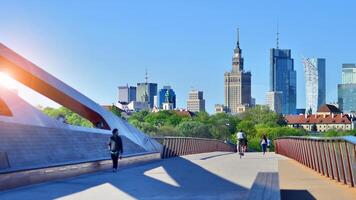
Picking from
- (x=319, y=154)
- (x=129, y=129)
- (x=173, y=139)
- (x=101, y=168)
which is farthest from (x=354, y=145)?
(x=173, y=139)

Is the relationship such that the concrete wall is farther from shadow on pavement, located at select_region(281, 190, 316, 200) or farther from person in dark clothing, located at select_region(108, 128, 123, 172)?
shadow on pavement, located at select_region(281, 190, 316, 200)

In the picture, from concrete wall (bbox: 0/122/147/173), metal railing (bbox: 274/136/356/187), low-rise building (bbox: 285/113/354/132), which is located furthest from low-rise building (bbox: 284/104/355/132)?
concrete wall (bbox: 0/122/147/173)

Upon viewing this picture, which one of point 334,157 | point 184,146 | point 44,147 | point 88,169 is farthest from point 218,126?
point 334,157

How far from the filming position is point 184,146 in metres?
36.4

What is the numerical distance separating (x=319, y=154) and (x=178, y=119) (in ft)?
415

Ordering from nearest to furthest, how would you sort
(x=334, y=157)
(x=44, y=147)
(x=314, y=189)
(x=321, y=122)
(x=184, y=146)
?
(x=314, y=189) → (x=334, y=157) → (x=44, y=147) → (x=184, y=146) → (x=321, y=122)

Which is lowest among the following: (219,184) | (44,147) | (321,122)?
(219,184)

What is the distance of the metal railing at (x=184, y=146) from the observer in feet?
103

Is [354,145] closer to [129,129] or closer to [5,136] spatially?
[5,136]

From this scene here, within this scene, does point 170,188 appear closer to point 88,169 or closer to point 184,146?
point 88,169

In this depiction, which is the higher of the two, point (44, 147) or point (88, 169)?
point (44, 147)

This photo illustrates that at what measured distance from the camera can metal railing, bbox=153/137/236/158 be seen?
3147 centimetres

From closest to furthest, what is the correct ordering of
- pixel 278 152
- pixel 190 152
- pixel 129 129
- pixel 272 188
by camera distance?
pixel 272 188 < pixel 129 129 < pixel 190 152 < pixel 278 152

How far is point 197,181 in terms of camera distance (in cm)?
1535
